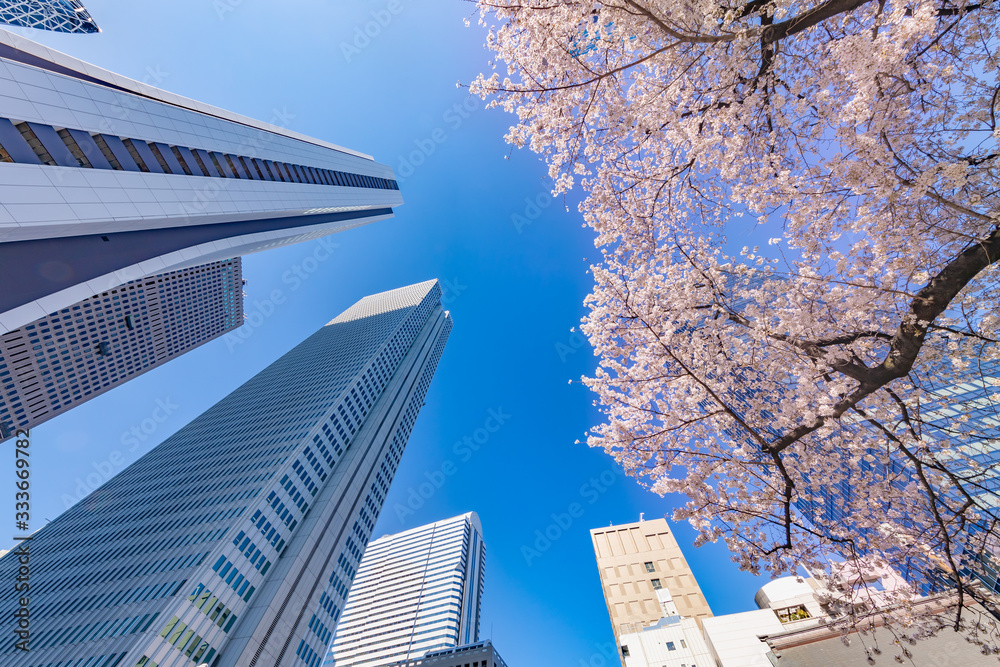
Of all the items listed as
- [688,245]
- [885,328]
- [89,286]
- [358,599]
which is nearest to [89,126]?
[89,286]

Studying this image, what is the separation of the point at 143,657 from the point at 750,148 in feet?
201

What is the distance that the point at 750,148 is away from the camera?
25.7 ft

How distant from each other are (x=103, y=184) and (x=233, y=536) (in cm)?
4631

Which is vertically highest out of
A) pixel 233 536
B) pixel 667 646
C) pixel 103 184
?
pixel 103 184

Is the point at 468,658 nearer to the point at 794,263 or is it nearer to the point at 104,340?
the point at 794,263

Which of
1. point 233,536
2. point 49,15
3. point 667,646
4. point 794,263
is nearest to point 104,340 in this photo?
point 49,15

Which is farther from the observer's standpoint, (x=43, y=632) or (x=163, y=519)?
(x=163, y=519)

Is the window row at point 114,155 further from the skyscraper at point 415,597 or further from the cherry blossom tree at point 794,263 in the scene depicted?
the skyscraper at point 415,597

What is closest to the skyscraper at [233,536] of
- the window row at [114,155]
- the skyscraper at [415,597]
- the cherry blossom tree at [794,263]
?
the skyscraper at [415,597]

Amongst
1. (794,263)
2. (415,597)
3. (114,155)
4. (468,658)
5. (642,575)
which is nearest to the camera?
(794,263)

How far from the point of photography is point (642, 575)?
126ft

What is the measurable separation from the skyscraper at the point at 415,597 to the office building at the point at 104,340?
91509 mm

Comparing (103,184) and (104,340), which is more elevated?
(104,340)

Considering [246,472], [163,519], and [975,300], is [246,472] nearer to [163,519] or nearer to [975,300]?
[163,519]
